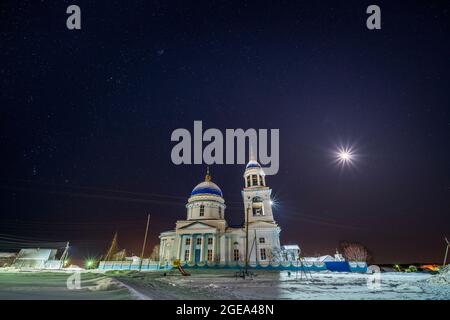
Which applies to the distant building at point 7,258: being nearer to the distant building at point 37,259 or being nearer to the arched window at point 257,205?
the distant building at point 37,259

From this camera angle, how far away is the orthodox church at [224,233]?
3888cm

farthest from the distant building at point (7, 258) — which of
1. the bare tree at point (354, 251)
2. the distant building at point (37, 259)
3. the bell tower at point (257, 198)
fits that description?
the bare tree at point (354, 251)

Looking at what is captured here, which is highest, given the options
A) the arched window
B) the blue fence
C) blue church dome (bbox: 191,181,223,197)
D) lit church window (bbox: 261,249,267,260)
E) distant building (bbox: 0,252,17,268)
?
blue church dome (bbox: 191,181,223,197)

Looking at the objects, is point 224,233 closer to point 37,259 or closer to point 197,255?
point 197,255

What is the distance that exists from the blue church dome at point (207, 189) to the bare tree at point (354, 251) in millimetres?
52750

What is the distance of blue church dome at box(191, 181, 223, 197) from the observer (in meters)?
46.9

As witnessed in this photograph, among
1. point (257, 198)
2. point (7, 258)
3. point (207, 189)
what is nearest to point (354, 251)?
point (257, 198)

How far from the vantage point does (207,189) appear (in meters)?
47.1

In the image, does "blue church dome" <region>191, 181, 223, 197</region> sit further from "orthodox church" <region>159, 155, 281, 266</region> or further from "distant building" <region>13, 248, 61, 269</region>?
"distant building" <region>13, 248, 61, 269</region>

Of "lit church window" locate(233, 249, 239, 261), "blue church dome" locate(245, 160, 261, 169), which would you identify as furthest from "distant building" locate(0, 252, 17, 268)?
"blue church dome" locate(245, 160, 261, 169)

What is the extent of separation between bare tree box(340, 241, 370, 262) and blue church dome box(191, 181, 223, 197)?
52.8 meters
